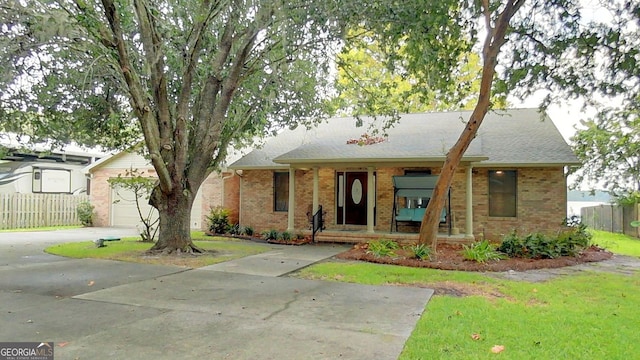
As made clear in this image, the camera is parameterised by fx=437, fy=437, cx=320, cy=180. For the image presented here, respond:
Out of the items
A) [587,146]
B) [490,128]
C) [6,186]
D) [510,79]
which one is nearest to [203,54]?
[510,79]

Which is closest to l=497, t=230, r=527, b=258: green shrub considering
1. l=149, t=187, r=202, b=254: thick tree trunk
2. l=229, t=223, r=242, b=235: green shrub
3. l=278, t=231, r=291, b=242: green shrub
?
l=278, t=231, r=291, b=242: green shrub

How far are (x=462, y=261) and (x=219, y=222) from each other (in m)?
9.49

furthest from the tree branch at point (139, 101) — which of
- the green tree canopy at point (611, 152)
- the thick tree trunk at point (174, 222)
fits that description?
the green tree canopy at point (611, 152)

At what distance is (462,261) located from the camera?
9.74 m

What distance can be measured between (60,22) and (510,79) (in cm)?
885

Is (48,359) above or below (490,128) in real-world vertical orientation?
below

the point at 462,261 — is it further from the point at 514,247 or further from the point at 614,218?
the point at 614,218

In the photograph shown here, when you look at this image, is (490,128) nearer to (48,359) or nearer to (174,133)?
(174,133)

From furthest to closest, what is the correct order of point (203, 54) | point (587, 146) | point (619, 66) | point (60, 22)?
point (587, 146)
point (203, 54)
point (619, 66)
point (60, 22)

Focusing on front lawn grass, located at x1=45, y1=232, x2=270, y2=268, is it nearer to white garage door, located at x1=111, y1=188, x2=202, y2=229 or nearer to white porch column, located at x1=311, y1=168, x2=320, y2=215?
white porch column, located at x1=311, y1=168, x2=320, y2=215

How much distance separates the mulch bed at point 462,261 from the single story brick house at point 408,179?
7.46 ft

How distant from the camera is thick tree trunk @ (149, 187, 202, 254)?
1052 cm

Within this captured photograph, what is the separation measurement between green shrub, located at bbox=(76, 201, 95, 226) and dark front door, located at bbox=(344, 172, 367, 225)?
12263 millimetres

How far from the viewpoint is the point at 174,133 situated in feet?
34.5
